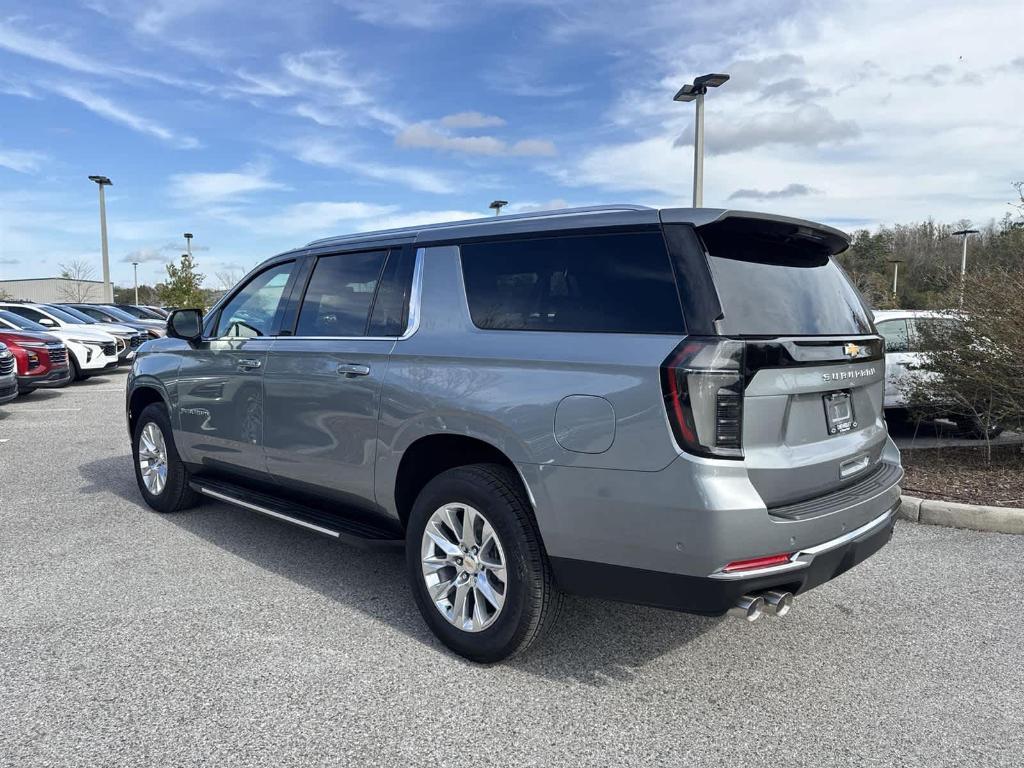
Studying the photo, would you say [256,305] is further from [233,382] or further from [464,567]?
[464,567]

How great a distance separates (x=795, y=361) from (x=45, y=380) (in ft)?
42.7

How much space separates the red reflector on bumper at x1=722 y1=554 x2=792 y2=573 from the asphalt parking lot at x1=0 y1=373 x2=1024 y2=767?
0.62m

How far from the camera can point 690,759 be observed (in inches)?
105

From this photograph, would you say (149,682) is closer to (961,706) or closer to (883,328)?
(961,706)

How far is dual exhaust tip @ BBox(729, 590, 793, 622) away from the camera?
9.20ft

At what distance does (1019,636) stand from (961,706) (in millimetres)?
936

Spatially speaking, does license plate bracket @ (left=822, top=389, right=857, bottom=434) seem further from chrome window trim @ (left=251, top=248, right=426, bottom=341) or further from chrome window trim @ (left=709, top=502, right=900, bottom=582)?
chrome window trim @ (left=251, top=248, right=426, bottom=341)

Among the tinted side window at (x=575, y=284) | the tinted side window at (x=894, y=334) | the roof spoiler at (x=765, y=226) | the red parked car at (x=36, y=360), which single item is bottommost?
the red parked car at (x=36, y=360)

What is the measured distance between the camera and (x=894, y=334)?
27.5 feet

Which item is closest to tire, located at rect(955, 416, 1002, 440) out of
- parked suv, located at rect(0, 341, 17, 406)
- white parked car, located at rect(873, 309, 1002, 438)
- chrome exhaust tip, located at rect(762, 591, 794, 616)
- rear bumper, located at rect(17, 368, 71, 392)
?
white parked car, located at rect(873, 309, 1002, 438)

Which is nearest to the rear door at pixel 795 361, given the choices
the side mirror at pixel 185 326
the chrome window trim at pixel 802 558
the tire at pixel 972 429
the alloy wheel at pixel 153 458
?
the chrome window trim at pixel 802 558

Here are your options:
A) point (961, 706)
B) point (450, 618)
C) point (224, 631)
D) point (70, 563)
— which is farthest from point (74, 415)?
point (961, 706)

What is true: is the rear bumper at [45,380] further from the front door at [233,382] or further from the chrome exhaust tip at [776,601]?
the chrome exhaust tip at [776,601]

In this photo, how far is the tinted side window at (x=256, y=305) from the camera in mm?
4699
